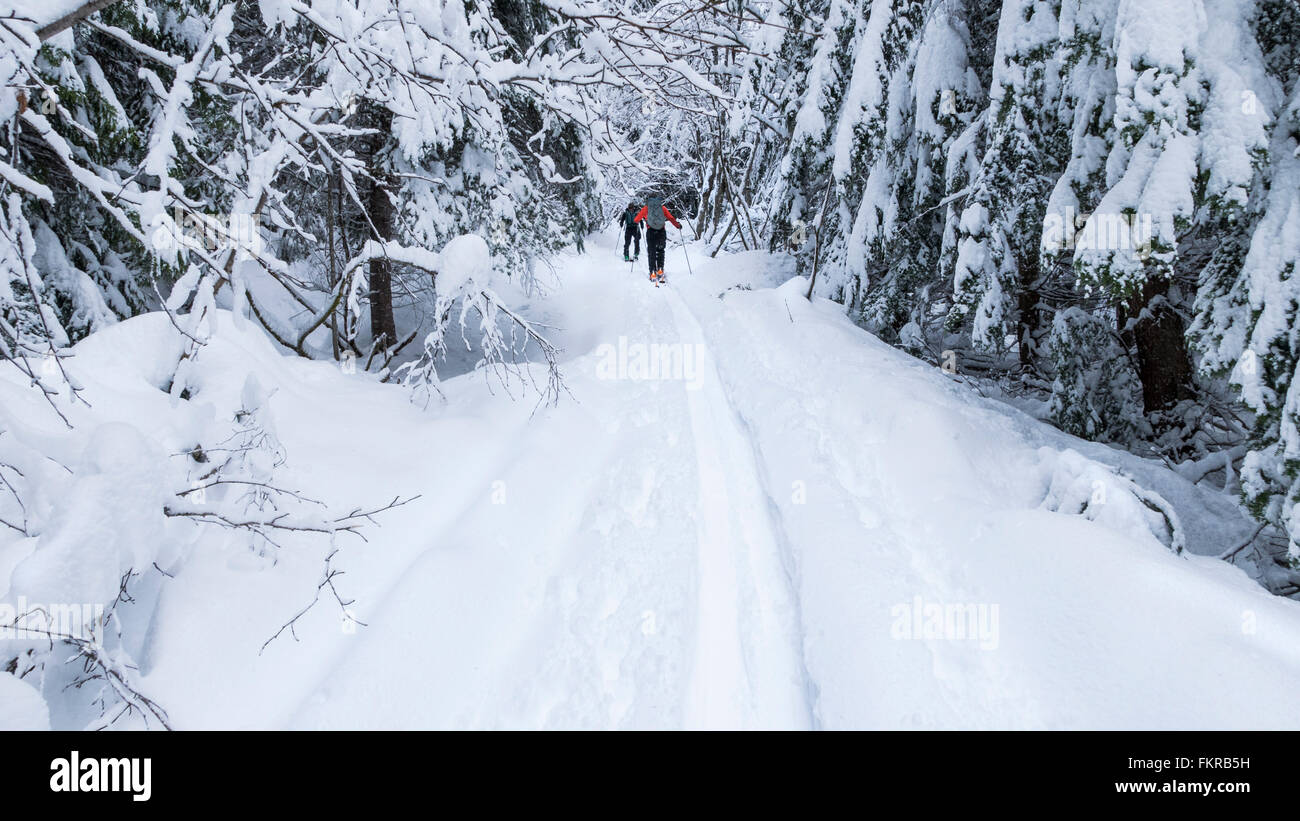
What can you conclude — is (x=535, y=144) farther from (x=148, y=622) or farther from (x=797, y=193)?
(x=148, y=622)

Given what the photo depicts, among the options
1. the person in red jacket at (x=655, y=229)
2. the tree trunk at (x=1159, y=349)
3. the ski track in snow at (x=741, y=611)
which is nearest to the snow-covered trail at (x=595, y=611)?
the ski track in snow at (x=741, y=611)

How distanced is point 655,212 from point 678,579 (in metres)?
13.0

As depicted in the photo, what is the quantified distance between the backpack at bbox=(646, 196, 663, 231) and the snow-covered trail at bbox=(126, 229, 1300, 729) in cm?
1050

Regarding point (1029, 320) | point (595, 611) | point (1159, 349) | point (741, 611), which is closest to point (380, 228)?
point (595, 611)

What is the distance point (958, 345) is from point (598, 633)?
7.89 meters

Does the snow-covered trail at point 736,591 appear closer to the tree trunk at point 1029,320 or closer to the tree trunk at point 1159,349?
the tree trunk at point 1159,349

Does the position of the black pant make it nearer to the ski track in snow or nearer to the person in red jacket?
the person in red jacket

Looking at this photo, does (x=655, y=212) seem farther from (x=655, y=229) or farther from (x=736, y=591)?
(x=736, y=591)

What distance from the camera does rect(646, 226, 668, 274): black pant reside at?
1542 cm

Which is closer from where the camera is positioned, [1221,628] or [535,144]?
[1221,628]

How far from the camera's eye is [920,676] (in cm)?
307

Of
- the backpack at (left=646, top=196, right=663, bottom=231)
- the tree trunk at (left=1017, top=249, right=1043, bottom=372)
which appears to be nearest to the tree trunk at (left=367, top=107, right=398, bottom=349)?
the tree trunk at (left=1017, top=249, right=1043, bottom=372)

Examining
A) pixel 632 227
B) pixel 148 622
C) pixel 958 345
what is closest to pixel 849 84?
pixel 958 345

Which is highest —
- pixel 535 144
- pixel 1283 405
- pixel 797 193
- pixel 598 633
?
pixel 535 144
